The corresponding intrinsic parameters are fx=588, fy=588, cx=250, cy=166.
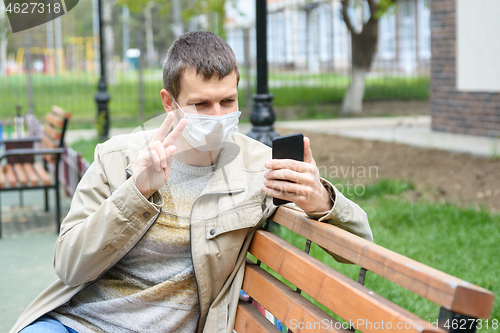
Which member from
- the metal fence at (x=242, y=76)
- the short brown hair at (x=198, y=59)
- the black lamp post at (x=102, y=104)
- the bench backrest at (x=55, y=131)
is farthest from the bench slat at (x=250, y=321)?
the metal fence at (x=242, y=76)

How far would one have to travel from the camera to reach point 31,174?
6.07 meters

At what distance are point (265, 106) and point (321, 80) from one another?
13.7 meters

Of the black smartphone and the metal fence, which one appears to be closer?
the black smartphone

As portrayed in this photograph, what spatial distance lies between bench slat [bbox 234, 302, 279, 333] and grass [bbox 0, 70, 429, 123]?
14.4 metres

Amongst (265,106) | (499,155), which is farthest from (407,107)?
(265,106)

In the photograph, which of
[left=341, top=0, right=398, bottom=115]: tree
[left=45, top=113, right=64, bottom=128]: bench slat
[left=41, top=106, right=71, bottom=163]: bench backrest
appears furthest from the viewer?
[left=341, top=0, right=398, bottom=115]: tree

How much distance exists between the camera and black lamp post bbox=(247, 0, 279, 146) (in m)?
4.49

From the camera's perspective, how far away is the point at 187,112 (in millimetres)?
2111

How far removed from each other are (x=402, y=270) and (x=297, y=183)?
525mm

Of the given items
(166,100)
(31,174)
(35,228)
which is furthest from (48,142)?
(166,100)

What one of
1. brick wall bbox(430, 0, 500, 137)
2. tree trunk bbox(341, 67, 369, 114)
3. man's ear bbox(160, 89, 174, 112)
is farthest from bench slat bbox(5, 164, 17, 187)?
tree trunk bbox(341, 67, 369, 114)

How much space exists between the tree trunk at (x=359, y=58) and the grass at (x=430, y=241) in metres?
9.48

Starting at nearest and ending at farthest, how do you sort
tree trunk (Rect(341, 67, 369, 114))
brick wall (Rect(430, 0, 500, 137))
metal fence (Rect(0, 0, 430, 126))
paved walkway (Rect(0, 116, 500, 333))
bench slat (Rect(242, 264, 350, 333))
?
1. bench slat (Rect(242, 264, 350, 333))
2. paved walkway (Rect(0, 116, 500, 333))
3. brick wall (Rect(430, 0, 500, 137))
4. tree trunk (Rect(341, 67, 369, 114))
5. metal fence (Rect(0, 0, 430, 126))

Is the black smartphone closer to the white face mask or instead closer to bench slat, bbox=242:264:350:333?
the white face mask
